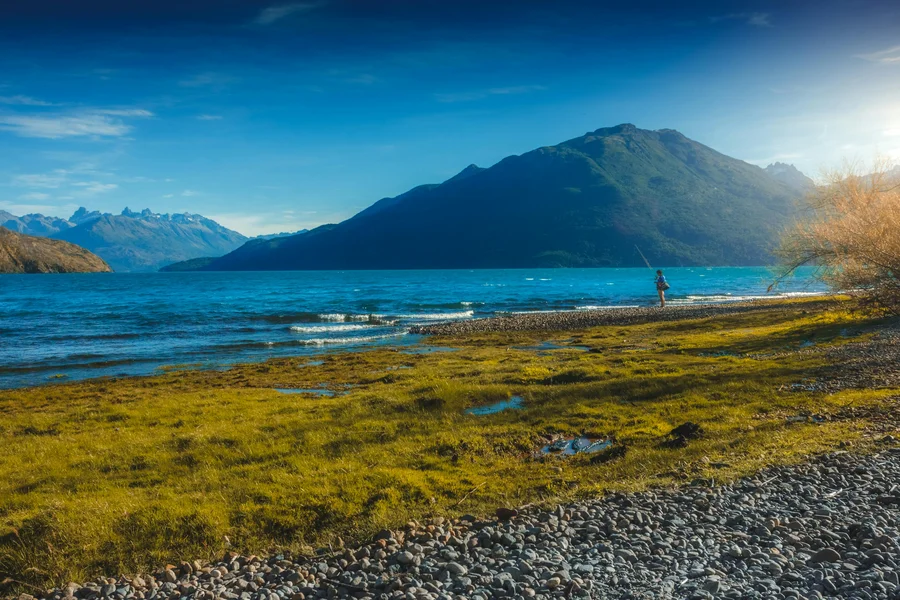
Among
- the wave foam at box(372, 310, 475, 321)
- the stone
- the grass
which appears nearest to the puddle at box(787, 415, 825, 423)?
the grass

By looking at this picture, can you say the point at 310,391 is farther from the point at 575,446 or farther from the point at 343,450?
the point at 575,446

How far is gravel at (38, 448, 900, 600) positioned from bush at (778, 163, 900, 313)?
2590 cm

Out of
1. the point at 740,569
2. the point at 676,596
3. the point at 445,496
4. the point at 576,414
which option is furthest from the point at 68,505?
the point at 576,414

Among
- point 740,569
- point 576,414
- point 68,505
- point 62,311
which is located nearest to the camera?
point 740,569

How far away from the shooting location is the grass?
10211 millimetres

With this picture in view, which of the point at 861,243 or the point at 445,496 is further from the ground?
the point at 861,243

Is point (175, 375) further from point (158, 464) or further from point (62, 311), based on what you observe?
point (62, 311)

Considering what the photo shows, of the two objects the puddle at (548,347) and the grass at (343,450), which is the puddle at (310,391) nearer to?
the grass at (343,450)

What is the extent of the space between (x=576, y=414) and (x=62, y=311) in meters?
85.9

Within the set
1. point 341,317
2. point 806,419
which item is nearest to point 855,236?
point 806,419

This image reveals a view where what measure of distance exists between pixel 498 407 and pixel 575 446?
4358mm

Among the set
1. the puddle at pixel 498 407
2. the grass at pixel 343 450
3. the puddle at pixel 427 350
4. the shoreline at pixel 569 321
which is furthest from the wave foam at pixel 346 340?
the puddle at pixel 498 407

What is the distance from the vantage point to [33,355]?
4009 centimetres

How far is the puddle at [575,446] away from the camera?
48.4ft
